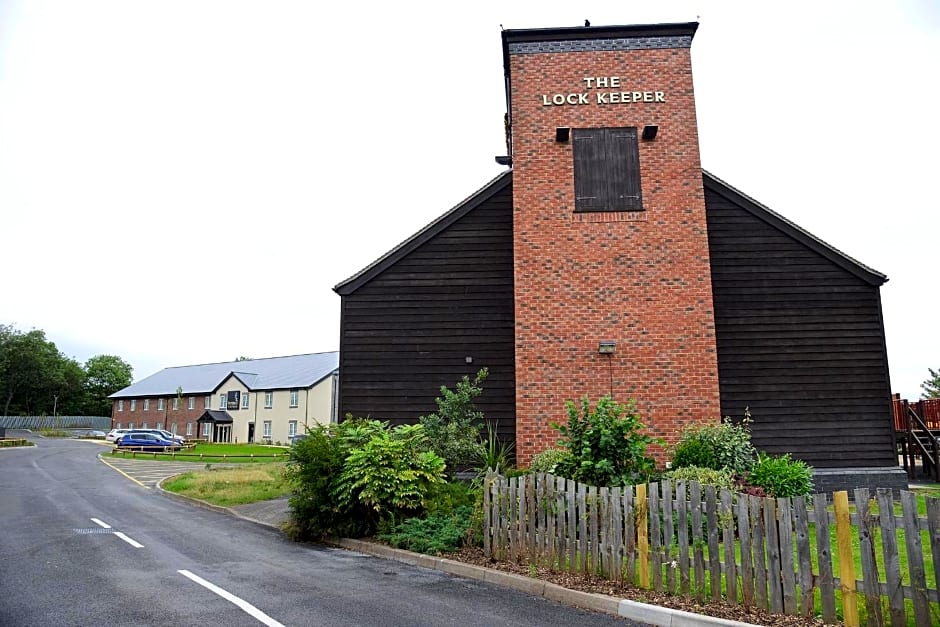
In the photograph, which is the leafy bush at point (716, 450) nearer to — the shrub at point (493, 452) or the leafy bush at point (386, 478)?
the shrub at point (493, 452)

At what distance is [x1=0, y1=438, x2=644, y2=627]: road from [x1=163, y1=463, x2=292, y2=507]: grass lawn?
3.50 metres

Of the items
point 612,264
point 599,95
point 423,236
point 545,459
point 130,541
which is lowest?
point 130,541

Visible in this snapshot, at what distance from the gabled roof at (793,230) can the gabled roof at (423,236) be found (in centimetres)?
489

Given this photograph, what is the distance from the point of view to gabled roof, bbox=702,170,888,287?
49.2 ft

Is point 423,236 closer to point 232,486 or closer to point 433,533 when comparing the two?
point 433,533

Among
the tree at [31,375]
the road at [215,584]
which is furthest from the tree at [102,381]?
the road at [215,584]

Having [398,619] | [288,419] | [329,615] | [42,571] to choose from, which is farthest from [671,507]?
[288,419]

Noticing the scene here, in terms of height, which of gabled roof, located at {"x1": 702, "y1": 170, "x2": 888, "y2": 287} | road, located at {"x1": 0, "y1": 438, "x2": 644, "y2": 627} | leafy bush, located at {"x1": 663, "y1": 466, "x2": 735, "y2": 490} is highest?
gabled roof, located at {"x1": 702, "y1": 170, "x2": 888, "y2": 287}

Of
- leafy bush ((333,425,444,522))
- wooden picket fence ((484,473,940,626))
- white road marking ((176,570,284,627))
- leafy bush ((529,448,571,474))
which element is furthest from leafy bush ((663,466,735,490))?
white road marking ((176,570,284,627))

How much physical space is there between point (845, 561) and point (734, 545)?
1624mm

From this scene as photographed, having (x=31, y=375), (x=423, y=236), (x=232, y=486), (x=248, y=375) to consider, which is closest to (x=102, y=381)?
(x=31, y=375)

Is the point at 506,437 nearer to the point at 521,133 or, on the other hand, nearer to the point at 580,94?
the point at 521,133

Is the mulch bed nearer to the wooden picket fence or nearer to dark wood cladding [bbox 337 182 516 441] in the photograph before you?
the wooden picket fence

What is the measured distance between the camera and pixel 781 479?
1152cm
